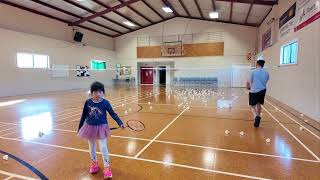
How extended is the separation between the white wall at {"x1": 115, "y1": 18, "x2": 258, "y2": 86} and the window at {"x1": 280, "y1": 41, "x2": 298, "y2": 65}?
11750 millimetres

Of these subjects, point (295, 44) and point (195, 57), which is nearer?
point (295, 44)

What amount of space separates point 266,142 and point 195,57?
19485 mm

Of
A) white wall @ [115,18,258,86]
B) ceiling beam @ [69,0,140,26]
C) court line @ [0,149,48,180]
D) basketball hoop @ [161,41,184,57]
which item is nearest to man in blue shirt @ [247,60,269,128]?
court line @ [0,149,48,180]

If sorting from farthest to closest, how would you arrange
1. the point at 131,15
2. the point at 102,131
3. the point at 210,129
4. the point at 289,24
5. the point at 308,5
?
the point at 131,15
the point at 289,24
the point at 308,5
the point at 210,129
the point at 102,131

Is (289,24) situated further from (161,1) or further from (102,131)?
(161,1)

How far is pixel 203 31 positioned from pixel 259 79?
1808cm

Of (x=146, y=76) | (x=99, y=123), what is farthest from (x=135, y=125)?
(x=146, y=76)

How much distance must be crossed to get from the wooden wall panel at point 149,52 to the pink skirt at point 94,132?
22145mm

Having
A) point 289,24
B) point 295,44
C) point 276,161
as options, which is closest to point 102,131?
point 276,161

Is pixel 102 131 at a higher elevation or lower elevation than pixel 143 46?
lower

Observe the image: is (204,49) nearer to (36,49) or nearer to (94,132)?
(36,49)

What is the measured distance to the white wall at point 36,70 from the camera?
14.0m

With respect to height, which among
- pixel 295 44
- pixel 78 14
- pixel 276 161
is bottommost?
pixel 276 161

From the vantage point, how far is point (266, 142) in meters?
4.64
